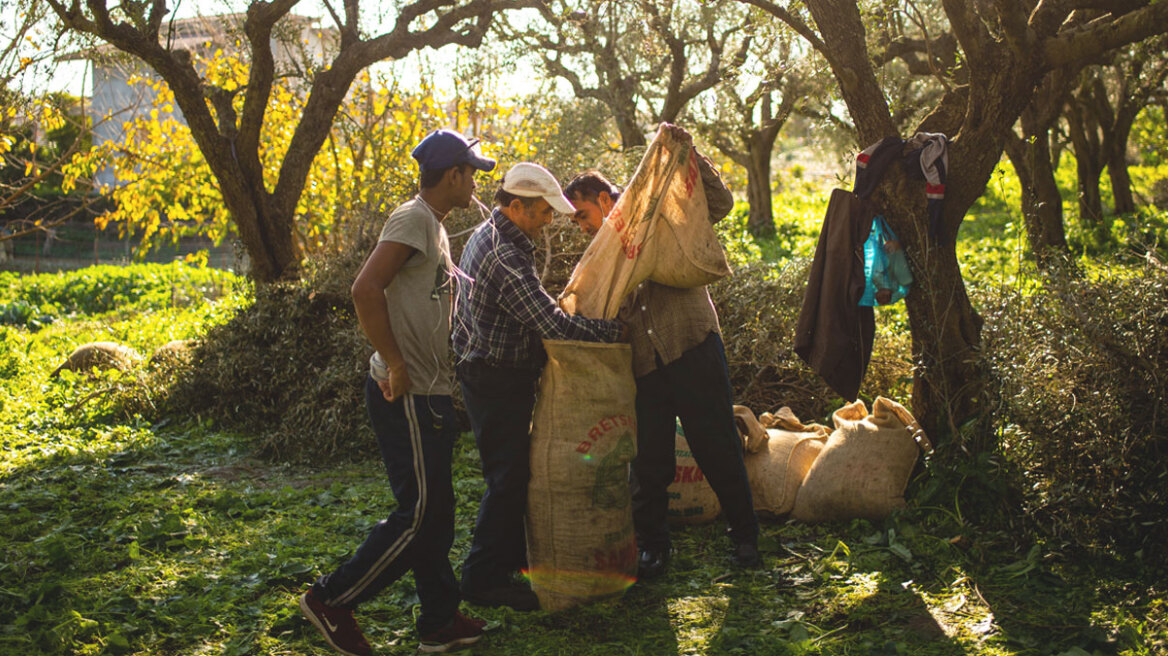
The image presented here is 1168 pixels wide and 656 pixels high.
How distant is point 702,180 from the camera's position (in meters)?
4.18

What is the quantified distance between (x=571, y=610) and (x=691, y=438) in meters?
0.95

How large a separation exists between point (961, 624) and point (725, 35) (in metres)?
11.7

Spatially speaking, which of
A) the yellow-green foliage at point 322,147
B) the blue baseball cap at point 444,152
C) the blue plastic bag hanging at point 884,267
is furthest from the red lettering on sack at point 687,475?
the yellow-green foliage at point 322,147

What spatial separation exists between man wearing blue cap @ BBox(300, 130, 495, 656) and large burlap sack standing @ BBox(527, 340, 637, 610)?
548 millimetres

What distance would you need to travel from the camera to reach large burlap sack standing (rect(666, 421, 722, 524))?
16.4 feet

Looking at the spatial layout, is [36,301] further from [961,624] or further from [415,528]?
[961,624]

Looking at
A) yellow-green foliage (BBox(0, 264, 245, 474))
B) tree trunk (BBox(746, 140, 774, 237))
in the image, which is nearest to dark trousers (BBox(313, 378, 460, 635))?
yellow-green foliage (BBox(0, 264, 245, 474))

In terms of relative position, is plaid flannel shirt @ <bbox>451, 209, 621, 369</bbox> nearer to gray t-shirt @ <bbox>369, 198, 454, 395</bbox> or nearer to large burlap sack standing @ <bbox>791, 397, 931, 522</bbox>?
gray t-shirt @ <bbox>369, 198, 454, 395</bbox>

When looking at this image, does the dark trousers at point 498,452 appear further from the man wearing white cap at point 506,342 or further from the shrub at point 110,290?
the shrub at point 110,290

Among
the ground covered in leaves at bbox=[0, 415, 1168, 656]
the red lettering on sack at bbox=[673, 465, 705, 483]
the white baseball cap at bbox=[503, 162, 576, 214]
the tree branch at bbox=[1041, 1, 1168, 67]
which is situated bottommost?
the ground covered in leaves at bbox=[0, 415, 1168, 656]

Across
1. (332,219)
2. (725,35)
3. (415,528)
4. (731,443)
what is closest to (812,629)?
(731,443)

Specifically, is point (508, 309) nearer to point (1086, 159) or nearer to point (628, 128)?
point (628, 128)

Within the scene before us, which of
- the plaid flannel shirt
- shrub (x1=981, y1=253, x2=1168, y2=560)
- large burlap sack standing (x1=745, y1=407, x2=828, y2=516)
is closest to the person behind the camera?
the plaid flannel shirt

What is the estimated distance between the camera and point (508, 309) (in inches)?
148
